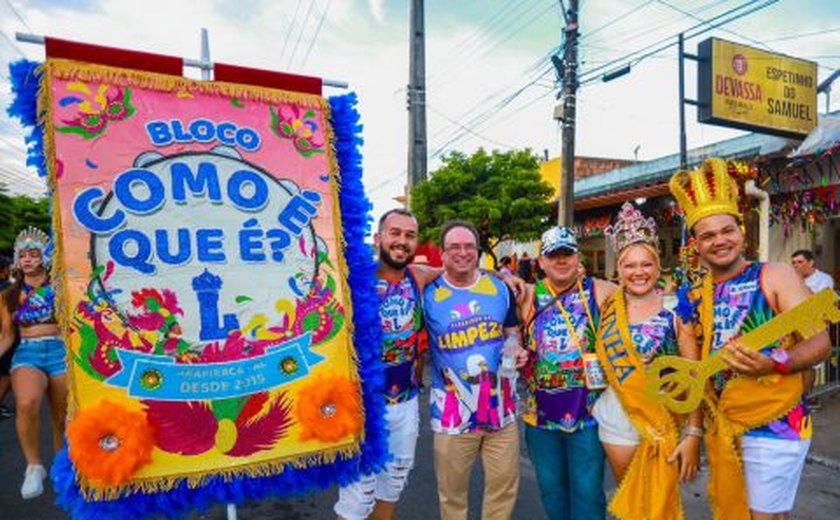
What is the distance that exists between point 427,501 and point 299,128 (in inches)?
104

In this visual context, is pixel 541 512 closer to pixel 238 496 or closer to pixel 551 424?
pixel 551 424

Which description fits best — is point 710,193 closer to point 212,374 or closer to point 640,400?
point 640,400

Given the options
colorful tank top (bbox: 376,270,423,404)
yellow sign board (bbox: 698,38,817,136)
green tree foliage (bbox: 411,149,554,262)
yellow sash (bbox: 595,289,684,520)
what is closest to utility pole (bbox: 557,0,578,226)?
green tree foliage (bbox: 411,149,554,262)

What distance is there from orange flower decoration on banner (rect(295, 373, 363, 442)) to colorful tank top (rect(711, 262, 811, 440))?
59.1 inches

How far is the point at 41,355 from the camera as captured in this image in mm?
4113

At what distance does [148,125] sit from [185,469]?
4.26 feet

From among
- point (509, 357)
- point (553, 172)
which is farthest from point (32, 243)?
point (553, 172)

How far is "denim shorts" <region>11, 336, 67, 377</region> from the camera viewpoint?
408 centimetres

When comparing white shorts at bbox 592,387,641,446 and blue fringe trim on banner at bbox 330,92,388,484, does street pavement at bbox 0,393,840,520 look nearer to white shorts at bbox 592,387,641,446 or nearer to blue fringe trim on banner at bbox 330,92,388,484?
white shorts at bbox 592,387,641,446

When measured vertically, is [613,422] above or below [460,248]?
below

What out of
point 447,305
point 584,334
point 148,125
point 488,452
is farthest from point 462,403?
point 148,125

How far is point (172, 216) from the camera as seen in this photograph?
2.18 meters

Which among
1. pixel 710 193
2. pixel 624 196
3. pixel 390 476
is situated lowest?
pixel 390 476

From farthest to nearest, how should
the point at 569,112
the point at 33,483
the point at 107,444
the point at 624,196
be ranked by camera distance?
the point at 624,196 → the point at 569,112 → the point at 33,483 → the point at 107,444
